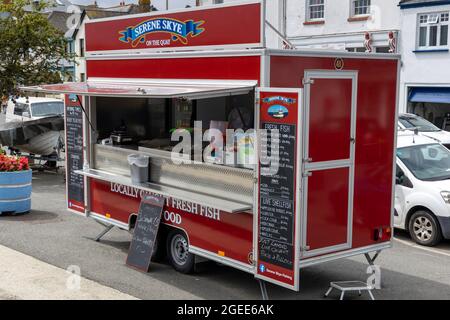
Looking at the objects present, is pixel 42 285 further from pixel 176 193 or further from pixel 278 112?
pixel 278 112

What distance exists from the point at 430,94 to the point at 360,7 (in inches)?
188

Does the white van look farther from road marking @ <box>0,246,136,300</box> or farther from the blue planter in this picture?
road marking @ <box>0,246,136,300</box>

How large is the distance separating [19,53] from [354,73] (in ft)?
39.5

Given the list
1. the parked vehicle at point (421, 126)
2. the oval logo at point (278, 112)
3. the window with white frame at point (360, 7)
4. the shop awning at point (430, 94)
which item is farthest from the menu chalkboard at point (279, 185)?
the window with white frame at point (360, 7)

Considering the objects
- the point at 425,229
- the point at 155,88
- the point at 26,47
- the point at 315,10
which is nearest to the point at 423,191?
the point at 425,229

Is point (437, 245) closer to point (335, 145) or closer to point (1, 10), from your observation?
point (335, 145)

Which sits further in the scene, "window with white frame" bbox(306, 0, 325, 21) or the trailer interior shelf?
"window with white frame" bbox(306, 0, 325, 21)

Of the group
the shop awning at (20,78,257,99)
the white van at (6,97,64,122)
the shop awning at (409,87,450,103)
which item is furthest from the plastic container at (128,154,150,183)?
the shop awning at (409,87,450,103)

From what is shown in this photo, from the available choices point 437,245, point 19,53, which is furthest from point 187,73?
point 19,53

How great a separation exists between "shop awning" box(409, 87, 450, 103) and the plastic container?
1847 cm

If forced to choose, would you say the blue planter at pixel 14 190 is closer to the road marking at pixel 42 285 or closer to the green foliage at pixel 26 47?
the road marking at pixel 42 285

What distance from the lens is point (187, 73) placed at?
716 cm

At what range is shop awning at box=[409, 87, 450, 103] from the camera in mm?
23719

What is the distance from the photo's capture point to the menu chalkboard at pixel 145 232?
7.74 m
